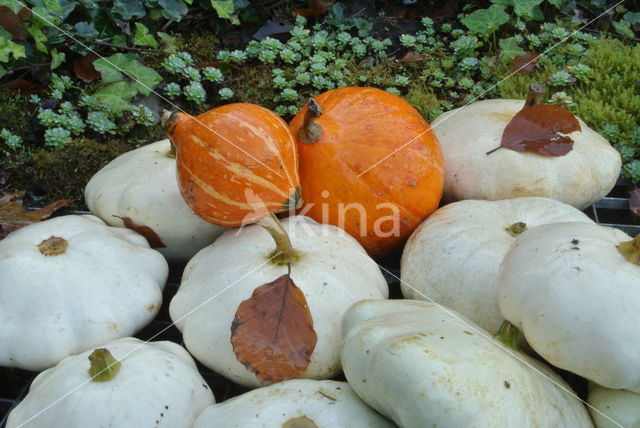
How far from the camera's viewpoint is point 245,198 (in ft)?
6.31

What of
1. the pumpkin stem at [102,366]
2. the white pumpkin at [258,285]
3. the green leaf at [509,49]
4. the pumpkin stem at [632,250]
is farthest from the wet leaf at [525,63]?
the pumpkin stem at [102,366]

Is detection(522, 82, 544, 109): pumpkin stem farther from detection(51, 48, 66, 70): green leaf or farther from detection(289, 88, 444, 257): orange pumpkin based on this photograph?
detection(51, 48, 66, 70): green leaf

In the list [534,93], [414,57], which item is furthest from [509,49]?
[534,93]

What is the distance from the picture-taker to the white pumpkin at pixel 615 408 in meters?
1.53

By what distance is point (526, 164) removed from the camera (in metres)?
2.22

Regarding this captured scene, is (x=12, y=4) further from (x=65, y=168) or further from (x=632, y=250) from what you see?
(x=632, y=250)

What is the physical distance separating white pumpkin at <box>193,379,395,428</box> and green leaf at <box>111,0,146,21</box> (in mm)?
2019

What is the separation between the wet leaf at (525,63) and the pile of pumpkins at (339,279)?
24.0 inches

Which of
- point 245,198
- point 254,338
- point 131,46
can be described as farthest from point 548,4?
point 254,338

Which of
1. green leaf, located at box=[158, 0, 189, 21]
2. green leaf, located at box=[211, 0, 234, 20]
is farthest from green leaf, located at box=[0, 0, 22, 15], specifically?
green leaf, located at box=[211, 0, 234, 20]

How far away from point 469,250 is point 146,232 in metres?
1.03

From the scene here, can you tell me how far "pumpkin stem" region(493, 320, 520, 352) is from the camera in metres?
1.61

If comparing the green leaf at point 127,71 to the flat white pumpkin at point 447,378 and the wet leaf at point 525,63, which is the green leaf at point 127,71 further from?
the flat white pumpkin at point 447,378

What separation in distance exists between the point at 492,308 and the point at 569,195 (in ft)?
2.08
